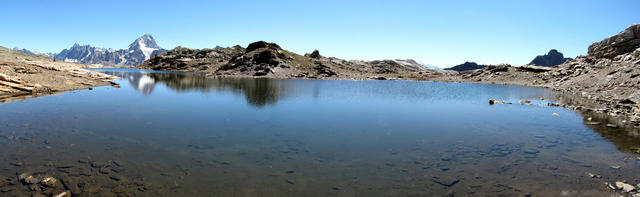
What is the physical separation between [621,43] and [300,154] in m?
127

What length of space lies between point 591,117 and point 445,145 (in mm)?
23318

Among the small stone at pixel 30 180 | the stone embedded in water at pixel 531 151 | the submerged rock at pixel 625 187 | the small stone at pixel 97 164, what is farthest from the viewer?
the stone embedded in water at pixel 531 151

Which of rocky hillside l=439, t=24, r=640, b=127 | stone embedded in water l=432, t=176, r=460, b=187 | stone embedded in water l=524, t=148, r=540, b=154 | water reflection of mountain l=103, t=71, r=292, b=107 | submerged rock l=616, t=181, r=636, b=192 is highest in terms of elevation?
rocky hillside l=439, t=24, r=640, b=127

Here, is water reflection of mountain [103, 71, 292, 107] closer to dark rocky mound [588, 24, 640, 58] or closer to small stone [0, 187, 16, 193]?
small stone [0, 187, 16, 193]

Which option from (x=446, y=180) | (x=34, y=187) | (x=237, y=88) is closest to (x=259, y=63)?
(x=237, y=88)

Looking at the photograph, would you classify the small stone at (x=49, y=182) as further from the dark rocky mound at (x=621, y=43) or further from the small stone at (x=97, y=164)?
the dark rocky mound at (x=621, y=43)

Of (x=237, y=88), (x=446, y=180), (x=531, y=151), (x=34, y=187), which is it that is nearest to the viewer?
(x=34, y=187)

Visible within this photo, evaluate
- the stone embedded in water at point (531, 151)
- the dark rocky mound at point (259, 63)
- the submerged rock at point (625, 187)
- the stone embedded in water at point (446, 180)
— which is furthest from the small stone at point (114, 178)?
the dark rocky mound at point (259, 63)

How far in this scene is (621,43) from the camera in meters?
93.7

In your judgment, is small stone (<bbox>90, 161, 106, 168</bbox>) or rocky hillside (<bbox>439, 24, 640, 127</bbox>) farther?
rocky hillside (<bbox>439, 24, 640, 127</bbox>)

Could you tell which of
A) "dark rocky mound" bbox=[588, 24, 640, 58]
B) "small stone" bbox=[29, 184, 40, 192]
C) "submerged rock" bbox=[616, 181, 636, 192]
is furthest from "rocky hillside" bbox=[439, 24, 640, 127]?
"small stone" bbox=[29, 184, 40, 192]

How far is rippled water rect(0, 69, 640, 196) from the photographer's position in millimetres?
11906

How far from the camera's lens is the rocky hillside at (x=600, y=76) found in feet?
125

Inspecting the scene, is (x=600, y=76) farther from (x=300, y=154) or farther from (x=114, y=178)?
(x=114, y=178)
